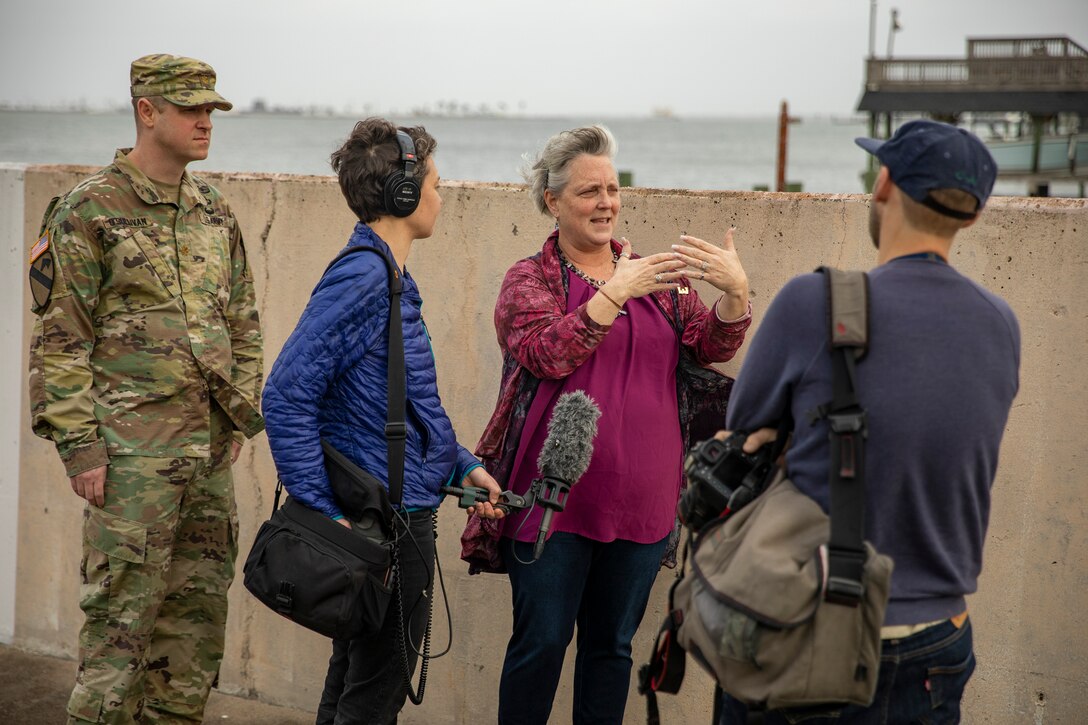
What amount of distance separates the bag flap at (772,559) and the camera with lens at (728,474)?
0.21 ft

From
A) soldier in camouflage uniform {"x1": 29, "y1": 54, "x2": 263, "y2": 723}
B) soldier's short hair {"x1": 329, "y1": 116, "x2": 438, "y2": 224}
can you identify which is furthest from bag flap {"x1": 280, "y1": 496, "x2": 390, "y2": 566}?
soldier's short hair {"x1": 329, "y1": 116, "x2": 438, "y2": 224}

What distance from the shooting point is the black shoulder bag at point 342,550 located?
2631mm

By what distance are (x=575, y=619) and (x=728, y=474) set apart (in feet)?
3.92

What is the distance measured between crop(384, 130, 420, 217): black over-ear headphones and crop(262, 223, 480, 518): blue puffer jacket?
0.32ft

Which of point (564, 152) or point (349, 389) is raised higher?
point (564, 152)

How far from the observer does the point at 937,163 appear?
1891 millimetres

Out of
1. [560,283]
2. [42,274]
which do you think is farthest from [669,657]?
[42,274]

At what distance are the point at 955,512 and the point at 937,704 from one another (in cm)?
37

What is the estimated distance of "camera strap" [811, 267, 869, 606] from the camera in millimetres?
1819

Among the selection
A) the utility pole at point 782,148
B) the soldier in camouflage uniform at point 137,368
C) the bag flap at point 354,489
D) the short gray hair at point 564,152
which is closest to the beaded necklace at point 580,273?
the short gray hair at point 564,152

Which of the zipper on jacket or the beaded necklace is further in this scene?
the beaded necklace

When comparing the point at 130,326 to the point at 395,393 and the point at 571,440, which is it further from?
the point at 571,440

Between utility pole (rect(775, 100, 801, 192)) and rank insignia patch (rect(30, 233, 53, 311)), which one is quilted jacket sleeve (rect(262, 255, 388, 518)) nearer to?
rank insignia patch (rect(30, 233, 53, 311))

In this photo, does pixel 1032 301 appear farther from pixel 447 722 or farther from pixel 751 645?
pixel 447 722
